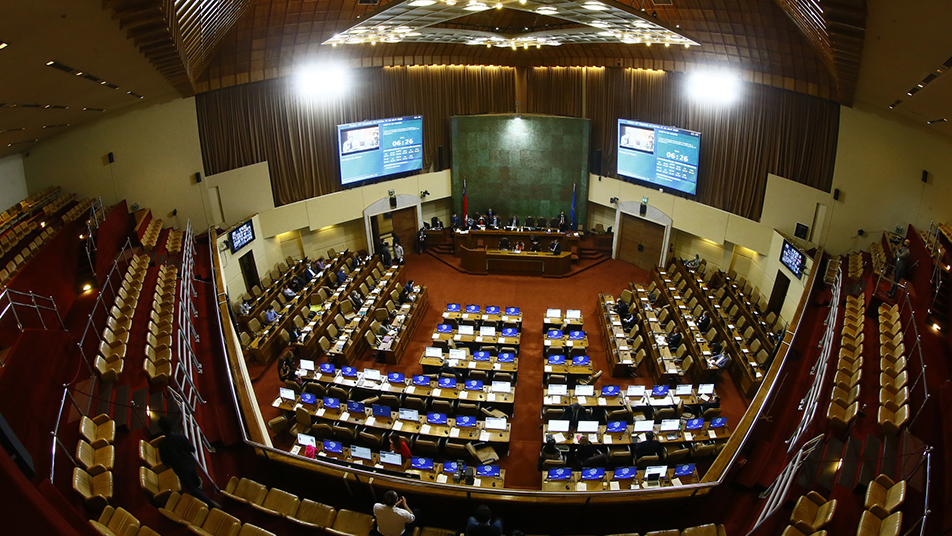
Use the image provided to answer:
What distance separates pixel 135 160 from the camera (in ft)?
44.7

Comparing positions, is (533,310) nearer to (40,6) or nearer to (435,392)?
(435,392)

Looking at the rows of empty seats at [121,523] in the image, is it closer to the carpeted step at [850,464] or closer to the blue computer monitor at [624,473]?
the blue computer monitor at [624,473]

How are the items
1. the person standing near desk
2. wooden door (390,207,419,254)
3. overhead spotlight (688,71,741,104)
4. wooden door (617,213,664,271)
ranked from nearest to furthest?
the person standing near desk → overhead spotlight (688,71,741,104) → wooden door (617,213,664,271) → wooden door (390,207,419,254)

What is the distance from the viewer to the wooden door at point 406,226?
20.6 m

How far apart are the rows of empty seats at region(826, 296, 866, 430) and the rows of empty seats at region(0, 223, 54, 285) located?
11529 mm

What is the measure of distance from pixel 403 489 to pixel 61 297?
6722 millimetres

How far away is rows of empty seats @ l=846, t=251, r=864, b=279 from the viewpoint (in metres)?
11.4

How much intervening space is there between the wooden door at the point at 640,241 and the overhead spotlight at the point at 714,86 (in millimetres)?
4527

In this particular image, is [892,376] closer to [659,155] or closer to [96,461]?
[96,461]

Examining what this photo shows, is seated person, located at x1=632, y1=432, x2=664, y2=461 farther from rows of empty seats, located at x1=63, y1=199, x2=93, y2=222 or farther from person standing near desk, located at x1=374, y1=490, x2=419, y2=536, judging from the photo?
rows of empty seats, located at x1=63, y1=199, x2=93, y2=222

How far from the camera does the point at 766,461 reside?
23.1 feet

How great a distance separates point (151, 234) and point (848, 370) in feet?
46.5

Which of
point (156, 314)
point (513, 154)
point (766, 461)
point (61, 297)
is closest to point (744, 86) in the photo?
point (513, 154)

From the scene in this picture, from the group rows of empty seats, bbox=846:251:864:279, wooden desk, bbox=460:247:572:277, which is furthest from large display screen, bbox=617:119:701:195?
rows of empty seats, bbox=846:251:864:279
